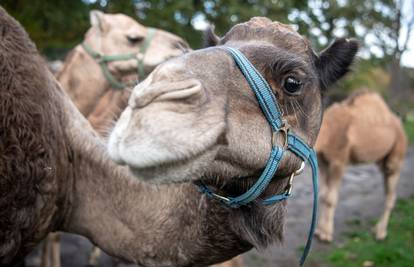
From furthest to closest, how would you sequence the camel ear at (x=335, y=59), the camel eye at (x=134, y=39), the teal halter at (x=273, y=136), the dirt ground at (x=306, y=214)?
1. the dirt ground at (x=306, y=214)
2. the camel eye at (x=134, y=39)
3. the camel ear at (x=335, y=59)
4. the teal halter at (x=273, y=136)

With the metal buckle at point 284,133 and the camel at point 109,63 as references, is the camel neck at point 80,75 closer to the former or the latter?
the camel at point 109,63

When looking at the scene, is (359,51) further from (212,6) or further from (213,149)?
(212,6)

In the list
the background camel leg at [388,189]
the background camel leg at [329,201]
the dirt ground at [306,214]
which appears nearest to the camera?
the dirt ground at [306,214]

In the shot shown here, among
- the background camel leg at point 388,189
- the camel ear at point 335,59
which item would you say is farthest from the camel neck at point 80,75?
the background camel leg at point 388,189

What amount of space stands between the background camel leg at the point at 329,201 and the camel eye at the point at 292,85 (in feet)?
15.0

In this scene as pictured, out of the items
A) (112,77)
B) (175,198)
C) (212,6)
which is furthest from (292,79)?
(212,6)

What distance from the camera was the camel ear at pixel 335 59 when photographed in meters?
2.10

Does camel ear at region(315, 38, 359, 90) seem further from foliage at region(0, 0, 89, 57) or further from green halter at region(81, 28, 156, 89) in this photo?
foliage at region(0, 0, 89, 57)

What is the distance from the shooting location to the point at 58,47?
720 centimetres

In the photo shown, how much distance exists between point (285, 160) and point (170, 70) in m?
0.61

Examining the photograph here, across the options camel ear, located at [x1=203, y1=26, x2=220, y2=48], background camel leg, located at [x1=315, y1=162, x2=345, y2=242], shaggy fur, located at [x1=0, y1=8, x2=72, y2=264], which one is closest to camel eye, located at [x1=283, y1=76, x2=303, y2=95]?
camel ear, located at [x1=203, y1=26, x2=220, y2=48]

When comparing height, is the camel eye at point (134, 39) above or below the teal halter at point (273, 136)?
below

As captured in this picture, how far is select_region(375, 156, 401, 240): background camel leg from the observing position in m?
6.14

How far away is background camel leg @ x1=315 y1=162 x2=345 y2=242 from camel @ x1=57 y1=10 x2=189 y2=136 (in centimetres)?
305
